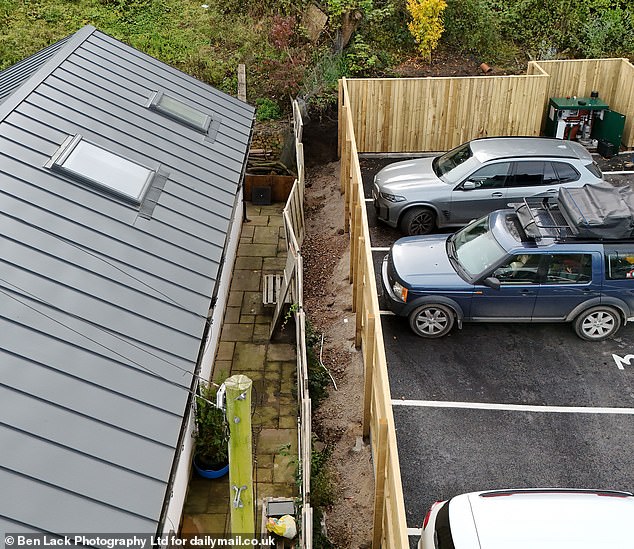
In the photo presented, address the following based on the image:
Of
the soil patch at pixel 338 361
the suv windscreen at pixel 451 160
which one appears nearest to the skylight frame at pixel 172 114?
the soil patch at pixel 338 361

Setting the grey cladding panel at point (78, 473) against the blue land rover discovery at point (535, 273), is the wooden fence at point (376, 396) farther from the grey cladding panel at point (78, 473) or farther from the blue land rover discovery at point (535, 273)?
A: the grey cladding panel at point (78, 473)

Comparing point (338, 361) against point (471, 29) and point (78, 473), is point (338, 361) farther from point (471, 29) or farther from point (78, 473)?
point (471, 29)

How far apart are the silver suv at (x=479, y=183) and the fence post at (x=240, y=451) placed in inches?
316

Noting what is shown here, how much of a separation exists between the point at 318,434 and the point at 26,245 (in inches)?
184

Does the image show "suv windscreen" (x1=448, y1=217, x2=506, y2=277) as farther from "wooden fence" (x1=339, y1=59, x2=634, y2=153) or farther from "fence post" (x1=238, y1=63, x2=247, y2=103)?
"fence post" (x1=238, y1=63, x2=247, y2=103)

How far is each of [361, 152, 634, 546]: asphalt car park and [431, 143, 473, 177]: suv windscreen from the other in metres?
3.65

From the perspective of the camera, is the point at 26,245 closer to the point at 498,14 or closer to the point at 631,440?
the point at 631,440

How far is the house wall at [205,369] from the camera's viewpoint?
7027mm

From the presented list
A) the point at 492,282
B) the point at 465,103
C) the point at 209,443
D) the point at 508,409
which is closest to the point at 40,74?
the point at 209,443

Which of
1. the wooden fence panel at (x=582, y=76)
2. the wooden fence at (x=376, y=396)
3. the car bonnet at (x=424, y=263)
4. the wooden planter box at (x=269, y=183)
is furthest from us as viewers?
the wooden fence panel at (x=582, y=76)

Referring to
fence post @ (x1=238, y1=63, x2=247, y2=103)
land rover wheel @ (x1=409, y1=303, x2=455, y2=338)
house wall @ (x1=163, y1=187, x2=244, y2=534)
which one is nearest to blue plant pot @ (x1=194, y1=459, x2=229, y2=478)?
house wall @ (x1=163, y1=187, x2=244, y2=534)

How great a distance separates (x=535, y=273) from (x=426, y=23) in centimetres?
1054

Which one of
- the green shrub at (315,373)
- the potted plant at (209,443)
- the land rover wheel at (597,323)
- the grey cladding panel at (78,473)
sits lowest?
the grey cladding panel at (78,473)

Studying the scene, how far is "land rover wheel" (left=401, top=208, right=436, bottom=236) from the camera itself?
12789 mm
